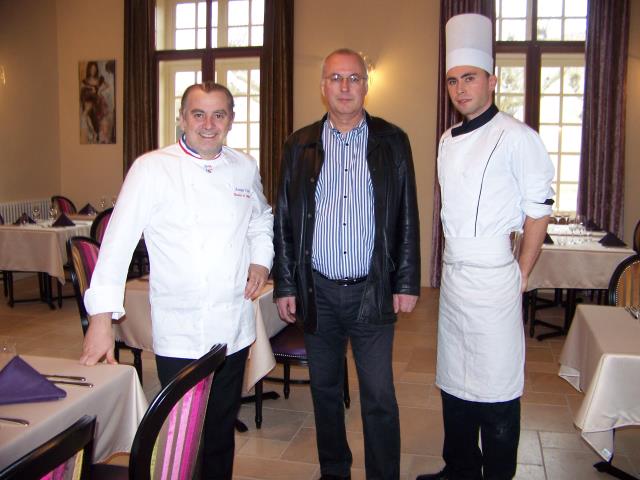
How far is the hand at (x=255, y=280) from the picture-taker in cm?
217

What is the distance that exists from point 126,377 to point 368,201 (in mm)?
1039

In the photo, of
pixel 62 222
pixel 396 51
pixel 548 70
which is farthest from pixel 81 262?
pixel 548 70

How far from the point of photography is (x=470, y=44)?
2.33m

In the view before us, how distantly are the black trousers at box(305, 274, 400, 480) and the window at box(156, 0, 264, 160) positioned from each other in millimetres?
5935

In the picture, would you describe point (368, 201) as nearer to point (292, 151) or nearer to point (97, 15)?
point (292, 151)

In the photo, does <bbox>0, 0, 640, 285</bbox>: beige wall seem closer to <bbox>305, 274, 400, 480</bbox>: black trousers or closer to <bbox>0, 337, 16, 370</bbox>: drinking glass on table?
<bbox>305, 274, 400, 480</bbox>: black trousers

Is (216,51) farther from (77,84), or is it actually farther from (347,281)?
(347,281)

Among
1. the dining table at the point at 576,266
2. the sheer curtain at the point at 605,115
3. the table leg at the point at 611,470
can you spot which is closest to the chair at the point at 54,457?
the table leg at the point at 611,470

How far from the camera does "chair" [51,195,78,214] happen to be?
808 centimetres

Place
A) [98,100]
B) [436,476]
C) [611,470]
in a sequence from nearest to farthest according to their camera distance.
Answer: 1. [436,476]
2. [611,470]
3. [98,100]

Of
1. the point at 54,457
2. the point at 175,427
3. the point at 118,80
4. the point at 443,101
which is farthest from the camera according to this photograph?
the point at 118,80

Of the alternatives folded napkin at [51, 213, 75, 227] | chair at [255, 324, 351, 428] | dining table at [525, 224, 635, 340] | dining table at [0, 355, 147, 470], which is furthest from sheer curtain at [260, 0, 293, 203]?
dining table at [0, 355, 147, 470]

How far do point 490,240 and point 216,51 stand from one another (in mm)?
6598

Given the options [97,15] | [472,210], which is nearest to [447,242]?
[472,210]
